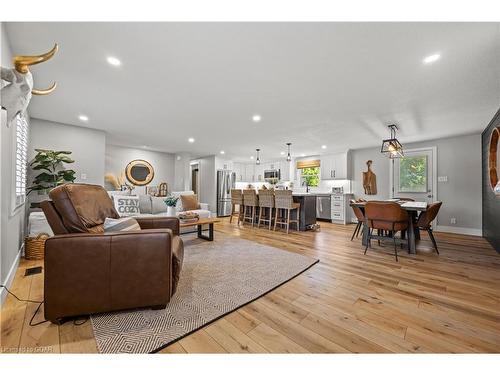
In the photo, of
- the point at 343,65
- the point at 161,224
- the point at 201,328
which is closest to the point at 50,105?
the point at 161,224

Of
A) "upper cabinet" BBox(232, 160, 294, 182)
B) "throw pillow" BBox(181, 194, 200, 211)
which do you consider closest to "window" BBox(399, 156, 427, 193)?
"upper cabinet" BBox(232, 160, 294, 182)

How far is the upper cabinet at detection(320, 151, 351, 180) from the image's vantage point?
6543 millimetres

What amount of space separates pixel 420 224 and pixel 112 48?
15.5 ft

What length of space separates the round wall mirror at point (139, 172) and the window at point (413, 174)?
760cm

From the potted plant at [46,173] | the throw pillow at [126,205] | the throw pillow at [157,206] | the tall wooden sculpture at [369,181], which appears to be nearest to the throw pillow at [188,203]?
the throw pillow at [157,206]

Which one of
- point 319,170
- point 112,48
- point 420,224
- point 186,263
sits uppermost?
point 112,48

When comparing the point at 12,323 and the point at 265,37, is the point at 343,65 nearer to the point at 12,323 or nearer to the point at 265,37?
the point at 265,37

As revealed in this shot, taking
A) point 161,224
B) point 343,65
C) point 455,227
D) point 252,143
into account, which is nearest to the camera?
point 343,65

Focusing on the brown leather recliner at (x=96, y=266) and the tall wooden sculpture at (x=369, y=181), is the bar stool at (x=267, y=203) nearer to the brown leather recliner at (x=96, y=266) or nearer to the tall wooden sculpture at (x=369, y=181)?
the tall wooden sculpture at (x=369, y=181)

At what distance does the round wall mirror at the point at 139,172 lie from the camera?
6430 mm

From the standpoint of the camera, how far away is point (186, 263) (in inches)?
106

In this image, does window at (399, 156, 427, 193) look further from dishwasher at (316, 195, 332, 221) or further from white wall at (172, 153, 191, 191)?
white wall at (172, 153, 191, 191)

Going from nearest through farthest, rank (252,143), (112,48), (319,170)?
(112,48)
(252,143)
(319,170)

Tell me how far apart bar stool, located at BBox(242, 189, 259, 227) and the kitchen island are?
44.3 inches
